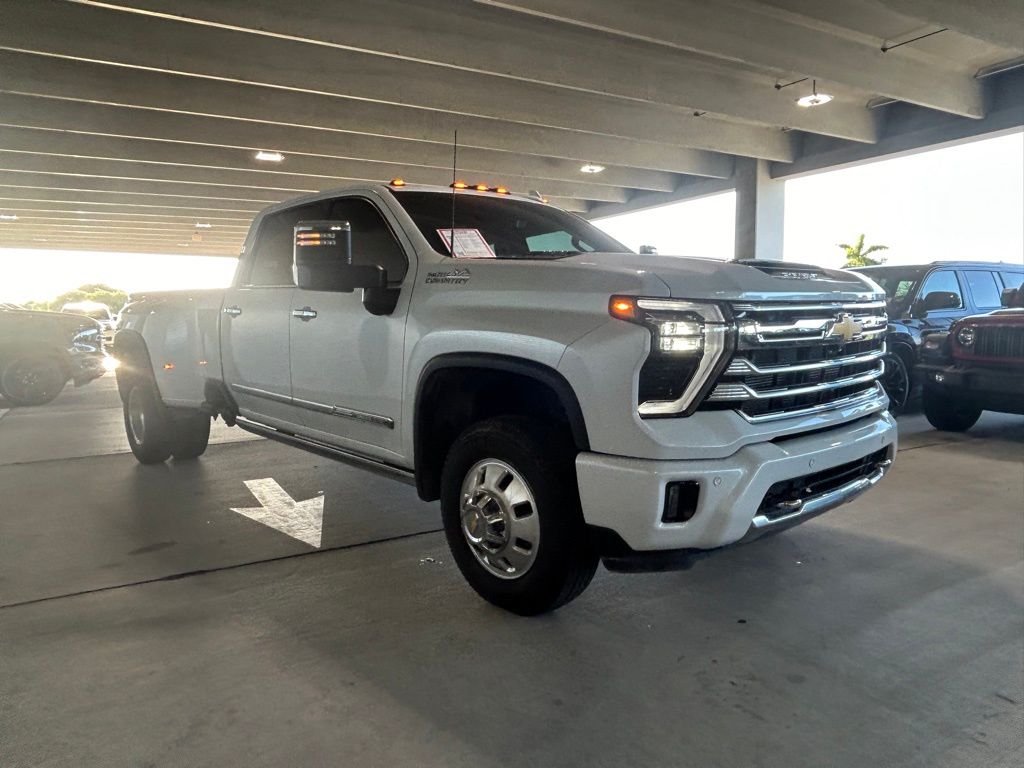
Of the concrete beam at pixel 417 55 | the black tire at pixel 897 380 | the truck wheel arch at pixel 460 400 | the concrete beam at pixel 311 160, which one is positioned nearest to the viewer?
the truck wheel arch at pixel 460 400

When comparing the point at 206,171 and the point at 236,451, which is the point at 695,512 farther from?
the point at 206,171

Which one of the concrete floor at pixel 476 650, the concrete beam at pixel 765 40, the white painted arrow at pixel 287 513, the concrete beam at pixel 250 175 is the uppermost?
the concrete beam at pixel 765 40

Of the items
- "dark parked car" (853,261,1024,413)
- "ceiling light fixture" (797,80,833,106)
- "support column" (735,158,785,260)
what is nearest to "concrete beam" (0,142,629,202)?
"support column" (735,158,785,260)

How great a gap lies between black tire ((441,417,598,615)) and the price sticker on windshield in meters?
0.93

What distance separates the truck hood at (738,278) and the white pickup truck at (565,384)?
12mm

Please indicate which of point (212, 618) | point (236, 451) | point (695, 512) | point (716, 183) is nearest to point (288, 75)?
point (236, 451)

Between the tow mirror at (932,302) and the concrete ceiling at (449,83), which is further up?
the concrete ceiling at (449,83)

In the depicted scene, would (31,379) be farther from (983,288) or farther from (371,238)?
(983,288)

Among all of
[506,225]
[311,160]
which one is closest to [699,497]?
[506,225]

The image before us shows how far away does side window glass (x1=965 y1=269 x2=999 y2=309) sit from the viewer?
918cm

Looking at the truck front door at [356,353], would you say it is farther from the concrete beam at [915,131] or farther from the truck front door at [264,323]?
the concrete beam at [915,131]

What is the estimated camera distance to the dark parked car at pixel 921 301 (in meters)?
8.41

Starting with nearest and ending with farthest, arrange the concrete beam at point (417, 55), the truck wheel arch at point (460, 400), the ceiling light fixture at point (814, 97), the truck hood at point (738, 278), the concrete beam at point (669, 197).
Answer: the truck hood at point (738, 278) → the truck wheel arch at point (460, 400) → the concrete beam at point (417, 55) → the ceiling light fixture at point (814, 97) → the concrete beam at point (669, 197)

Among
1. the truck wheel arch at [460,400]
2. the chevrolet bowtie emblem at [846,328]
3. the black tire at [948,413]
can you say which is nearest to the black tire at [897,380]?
the black tire at [948,413]
